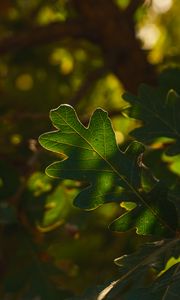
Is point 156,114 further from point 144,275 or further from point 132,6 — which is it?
point 132,6

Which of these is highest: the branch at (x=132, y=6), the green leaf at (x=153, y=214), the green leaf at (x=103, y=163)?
the branch at (x=132, y=6)

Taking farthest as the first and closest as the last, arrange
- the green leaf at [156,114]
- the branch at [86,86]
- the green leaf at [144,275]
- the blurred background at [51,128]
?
1. the branch at [86,86]
2. the blurred background at [51,128]
3. the green leaf at [156,114]
4. the green leaf at [144,275]

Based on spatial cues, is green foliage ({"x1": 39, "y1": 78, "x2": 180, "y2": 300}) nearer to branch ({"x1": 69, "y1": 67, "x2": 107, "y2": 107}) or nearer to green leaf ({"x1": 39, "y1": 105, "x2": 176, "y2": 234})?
green leaf ({"x1": 39, "y1": 105, "x2": 176, "y2": 234})

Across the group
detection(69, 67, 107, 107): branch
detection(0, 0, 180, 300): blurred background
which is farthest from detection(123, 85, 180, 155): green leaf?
detection(69, 67, 107, 107): branch

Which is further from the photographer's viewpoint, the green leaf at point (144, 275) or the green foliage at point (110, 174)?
the green foliage at point (110, 174)

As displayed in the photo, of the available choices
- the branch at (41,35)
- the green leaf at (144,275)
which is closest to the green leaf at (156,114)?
the green leaf at (144,275)

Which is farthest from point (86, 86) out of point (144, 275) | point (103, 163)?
point (144, 275)

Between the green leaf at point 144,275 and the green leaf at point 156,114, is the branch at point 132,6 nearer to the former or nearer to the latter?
the green leaf at point 156,114

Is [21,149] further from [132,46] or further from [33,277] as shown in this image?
[132,46]
